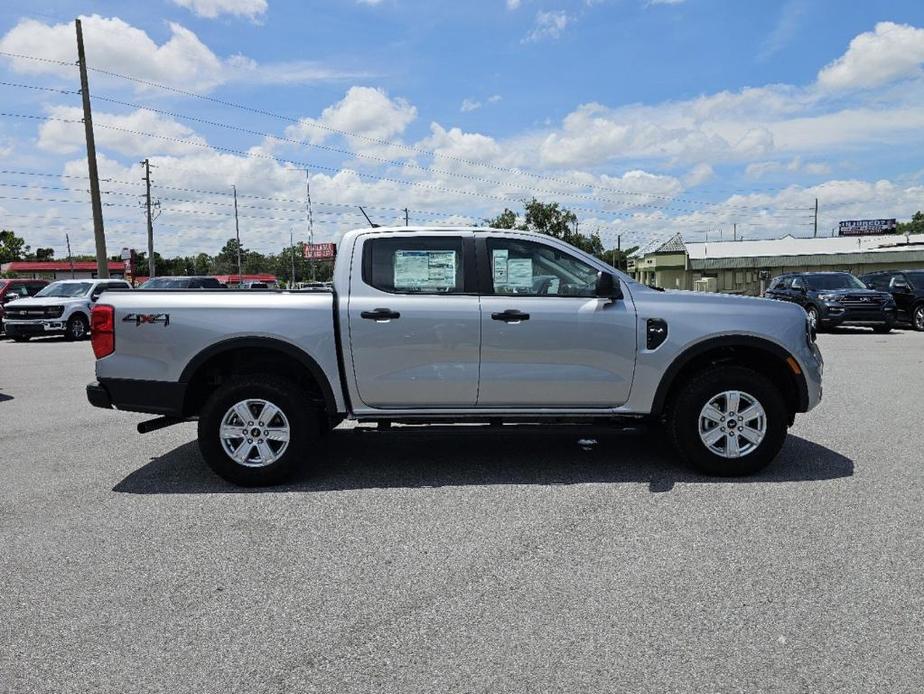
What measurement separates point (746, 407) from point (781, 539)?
4.84 ft

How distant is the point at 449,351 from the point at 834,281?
59.9ft

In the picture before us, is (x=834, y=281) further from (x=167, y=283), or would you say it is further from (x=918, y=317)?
(x=167, y=283)

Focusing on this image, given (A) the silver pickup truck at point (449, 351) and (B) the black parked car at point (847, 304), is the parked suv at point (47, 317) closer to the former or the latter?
(A) the silver pickup truck at point (449, 351)

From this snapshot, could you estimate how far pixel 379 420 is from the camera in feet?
17.9

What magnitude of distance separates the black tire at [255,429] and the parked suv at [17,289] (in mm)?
20749

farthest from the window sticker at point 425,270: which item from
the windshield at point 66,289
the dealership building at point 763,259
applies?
the dealership building at point 763,259

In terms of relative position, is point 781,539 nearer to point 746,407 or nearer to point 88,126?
point 746,407

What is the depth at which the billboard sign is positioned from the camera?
92.8 meters

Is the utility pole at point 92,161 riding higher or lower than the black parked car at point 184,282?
higher

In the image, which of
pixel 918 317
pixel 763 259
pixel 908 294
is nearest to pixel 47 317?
pixel 908 294

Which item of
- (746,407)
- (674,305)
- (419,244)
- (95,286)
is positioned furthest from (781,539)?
(95,286)

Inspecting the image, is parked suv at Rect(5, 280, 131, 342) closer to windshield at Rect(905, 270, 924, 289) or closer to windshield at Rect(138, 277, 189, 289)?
windshield at Rect(138, 277, 189, 289)

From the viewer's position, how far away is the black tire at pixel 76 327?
20047mm

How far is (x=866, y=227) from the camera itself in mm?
96062
